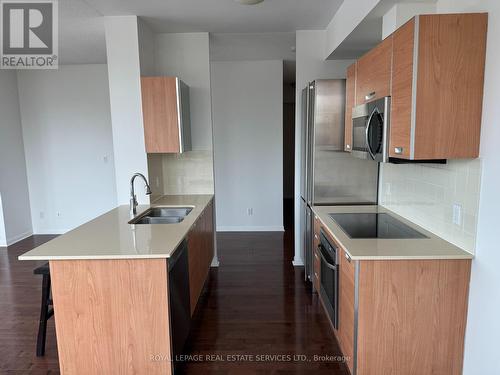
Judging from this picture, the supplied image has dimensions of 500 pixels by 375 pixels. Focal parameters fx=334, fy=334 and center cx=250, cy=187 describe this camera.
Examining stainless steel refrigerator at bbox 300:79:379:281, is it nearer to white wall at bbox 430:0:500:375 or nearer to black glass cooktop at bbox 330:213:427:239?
black glass cooktop at bbox 330:213:427:239

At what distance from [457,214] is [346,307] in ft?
2.73

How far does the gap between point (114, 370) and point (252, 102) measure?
4371mm

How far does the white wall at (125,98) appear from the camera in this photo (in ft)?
10.6

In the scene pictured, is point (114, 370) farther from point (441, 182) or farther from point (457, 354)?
point (441, 182)

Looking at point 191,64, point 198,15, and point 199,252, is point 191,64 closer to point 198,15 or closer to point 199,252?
point 198,15

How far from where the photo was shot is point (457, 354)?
184 centimetres

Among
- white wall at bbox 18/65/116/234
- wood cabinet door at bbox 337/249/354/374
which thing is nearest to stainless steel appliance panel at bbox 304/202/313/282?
wood cabinet door at bbox 337/249/354/374

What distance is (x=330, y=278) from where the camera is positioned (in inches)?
94.0

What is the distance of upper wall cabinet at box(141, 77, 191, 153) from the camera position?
3.22m

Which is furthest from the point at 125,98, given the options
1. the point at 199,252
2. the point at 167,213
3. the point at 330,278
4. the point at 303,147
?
the point at 330,278

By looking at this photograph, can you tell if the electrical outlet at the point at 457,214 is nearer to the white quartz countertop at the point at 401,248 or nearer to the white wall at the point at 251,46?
the white quartz countertop at the point at 401,248

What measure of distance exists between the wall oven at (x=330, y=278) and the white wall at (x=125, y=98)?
1909 mm

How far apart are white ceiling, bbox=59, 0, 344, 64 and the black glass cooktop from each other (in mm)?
1879

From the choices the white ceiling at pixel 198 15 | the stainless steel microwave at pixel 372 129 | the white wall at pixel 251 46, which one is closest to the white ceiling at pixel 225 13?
the white ceiling at pixel 198 15
